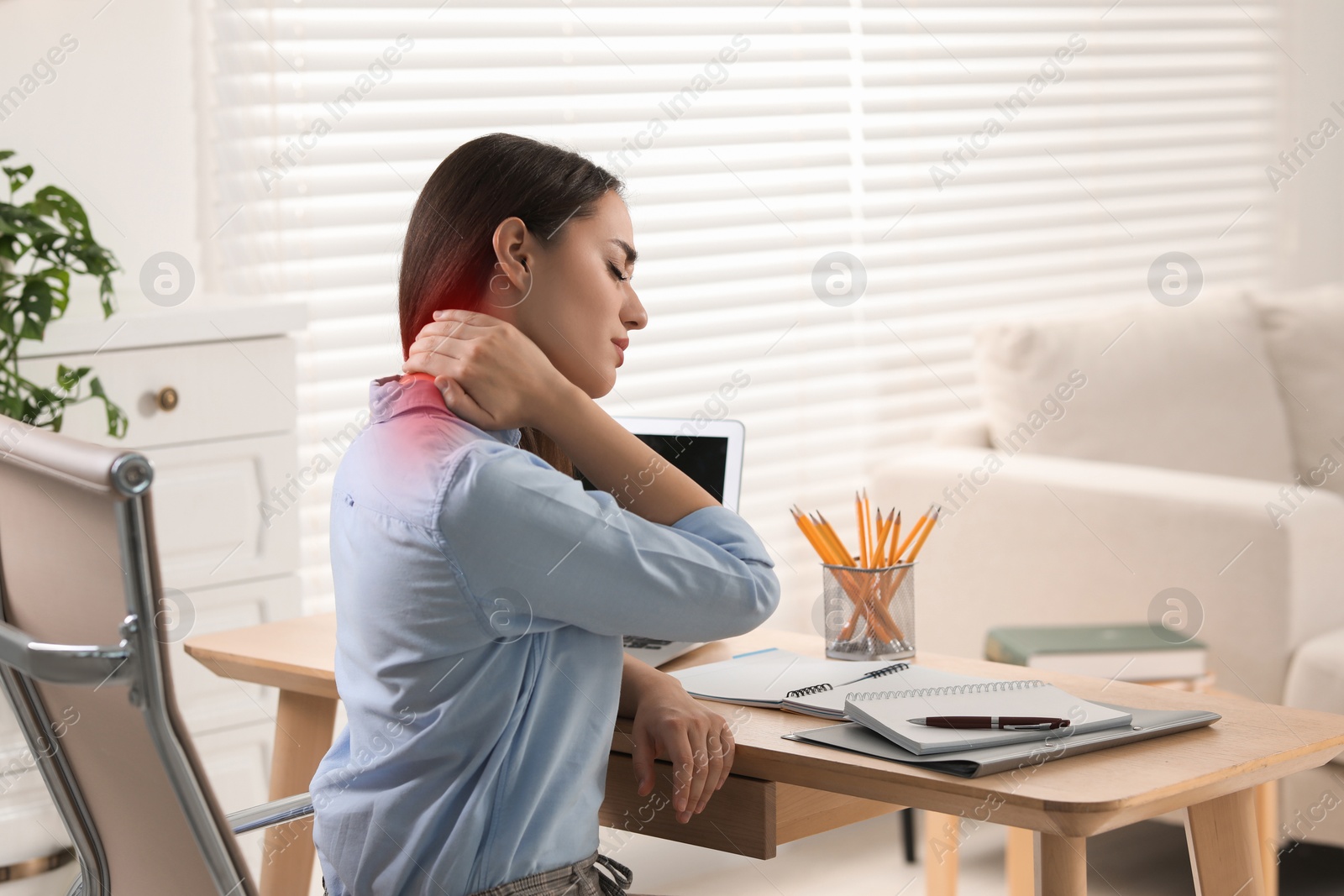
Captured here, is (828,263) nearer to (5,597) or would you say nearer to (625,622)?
(625,622)

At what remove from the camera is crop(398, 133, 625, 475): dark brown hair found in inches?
50.0

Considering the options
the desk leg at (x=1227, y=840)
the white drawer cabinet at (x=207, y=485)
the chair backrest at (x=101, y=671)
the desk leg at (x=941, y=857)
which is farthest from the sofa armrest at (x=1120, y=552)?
the chair backrest at (x=101, y=671)

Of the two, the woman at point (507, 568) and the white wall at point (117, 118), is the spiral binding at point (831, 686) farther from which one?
the white wall at point (117, 118)

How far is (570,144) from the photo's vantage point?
9.57 feet

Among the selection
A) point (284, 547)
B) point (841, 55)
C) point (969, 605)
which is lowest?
point (969, 605)

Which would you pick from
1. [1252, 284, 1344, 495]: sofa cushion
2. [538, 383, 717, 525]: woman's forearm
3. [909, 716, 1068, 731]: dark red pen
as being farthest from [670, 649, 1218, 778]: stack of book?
[1252, 284, 1344, 495]: sofa cushion

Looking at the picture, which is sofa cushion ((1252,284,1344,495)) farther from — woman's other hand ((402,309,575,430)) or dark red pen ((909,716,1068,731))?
woman's other hand ((402,309,575,430))

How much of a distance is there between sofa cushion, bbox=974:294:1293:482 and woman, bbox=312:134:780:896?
5.89 ft

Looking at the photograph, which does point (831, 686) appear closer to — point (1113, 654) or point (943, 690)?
point (943, 690)

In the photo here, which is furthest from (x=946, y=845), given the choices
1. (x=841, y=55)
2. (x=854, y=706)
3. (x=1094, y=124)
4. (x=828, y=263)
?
(x=1094, y=124)

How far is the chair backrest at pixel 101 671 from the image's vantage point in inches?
31.9

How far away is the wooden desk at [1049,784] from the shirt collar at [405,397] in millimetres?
374

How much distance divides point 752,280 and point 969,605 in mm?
868

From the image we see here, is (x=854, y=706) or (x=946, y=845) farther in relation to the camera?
(x=946, y=845)
